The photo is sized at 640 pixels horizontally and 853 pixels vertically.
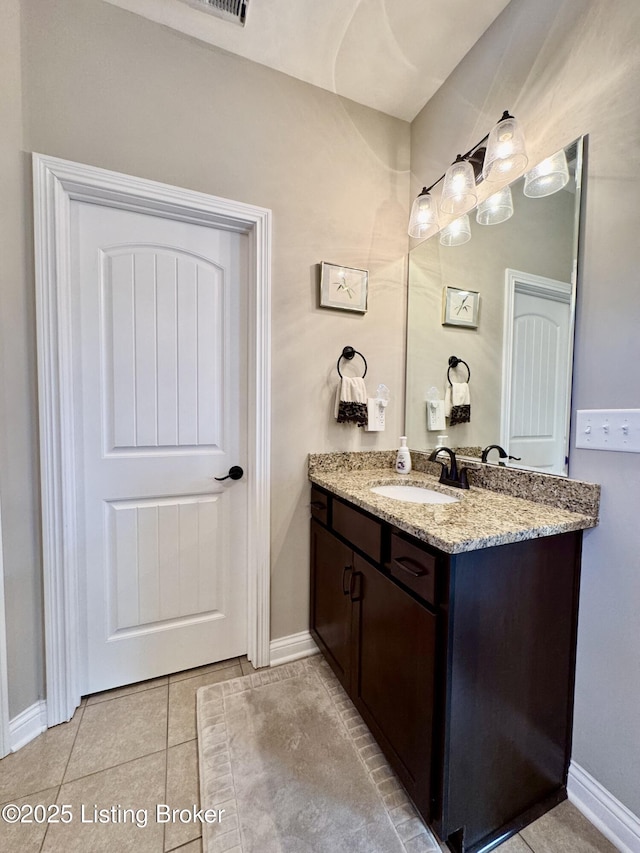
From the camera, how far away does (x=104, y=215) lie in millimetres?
1367

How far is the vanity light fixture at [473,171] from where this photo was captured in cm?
118

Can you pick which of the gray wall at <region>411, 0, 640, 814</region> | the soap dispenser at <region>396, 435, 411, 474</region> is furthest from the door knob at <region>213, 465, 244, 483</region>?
the gray wall at <region>411, 0, 640, 814</region>

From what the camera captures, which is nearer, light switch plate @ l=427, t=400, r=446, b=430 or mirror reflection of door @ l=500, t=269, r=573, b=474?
mirror reflection of door @ l=500, t=269, r=573, b=474

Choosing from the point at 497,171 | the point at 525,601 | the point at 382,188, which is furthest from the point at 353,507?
the point at 382,188

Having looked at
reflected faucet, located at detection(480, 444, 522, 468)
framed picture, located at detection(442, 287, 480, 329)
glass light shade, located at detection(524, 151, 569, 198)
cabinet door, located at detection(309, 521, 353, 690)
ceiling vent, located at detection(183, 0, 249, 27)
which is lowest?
cabinet door, located at detection(309, 521, 353, 690)

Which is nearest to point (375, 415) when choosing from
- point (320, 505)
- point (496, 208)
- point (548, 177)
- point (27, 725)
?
point (320, 505)

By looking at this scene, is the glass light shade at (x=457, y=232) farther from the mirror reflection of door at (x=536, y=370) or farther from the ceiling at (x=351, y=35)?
the ceiling at (x=351, y=35)

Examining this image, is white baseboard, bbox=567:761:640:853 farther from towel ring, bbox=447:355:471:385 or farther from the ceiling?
the ceiling

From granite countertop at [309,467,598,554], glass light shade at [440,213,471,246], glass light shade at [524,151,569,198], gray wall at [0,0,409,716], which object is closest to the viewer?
granite countertop at [309,467,598,554]

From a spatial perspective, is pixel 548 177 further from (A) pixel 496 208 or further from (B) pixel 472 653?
(B) pixel 472 653

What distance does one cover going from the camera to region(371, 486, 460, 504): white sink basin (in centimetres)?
143

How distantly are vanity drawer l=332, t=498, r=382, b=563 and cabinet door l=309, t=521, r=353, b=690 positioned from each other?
7 centimetres

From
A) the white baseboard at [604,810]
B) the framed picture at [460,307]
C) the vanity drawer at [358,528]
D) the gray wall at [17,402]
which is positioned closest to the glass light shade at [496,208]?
the framed picture at [460,307]

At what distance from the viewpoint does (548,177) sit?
1.15 m
